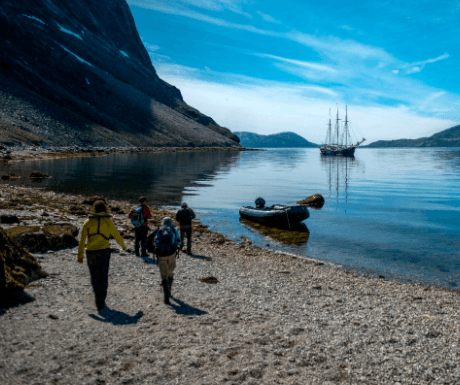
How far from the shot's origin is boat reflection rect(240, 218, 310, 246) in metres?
23.6

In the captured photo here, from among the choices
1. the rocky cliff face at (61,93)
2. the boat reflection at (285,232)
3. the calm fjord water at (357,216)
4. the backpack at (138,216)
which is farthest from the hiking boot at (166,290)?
the rocky cliff face at (61,93)

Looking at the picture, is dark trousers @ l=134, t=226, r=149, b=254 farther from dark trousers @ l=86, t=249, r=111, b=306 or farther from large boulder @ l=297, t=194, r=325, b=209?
large boulder @ l=297, t=194, r=325, b=209

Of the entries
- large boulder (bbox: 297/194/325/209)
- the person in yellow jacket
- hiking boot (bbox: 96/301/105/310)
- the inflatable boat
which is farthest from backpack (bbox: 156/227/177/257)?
large boulder (bbox: 297/194/325/209)

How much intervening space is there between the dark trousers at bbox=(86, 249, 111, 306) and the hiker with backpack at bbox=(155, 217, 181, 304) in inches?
56.4

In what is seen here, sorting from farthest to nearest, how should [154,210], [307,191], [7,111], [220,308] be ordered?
[7,111]
[307,191]
[154,210]
[220,308]

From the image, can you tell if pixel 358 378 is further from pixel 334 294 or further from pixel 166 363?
pixel 334 294

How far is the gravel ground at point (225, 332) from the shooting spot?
720 cm

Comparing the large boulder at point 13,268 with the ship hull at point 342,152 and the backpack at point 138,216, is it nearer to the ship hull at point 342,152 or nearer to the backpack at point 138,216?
the backpack at point 138,216

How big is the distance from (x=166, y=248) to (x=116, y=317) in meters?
2.21

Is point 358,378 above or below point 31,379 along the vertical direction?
below

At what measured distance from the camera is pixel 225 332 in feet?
29.3

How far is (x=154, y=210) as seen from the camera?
30641 mm

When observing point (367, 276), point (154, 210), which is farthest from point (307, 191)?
point (367, 276)

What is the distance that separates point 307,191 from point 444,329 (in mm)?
39696
